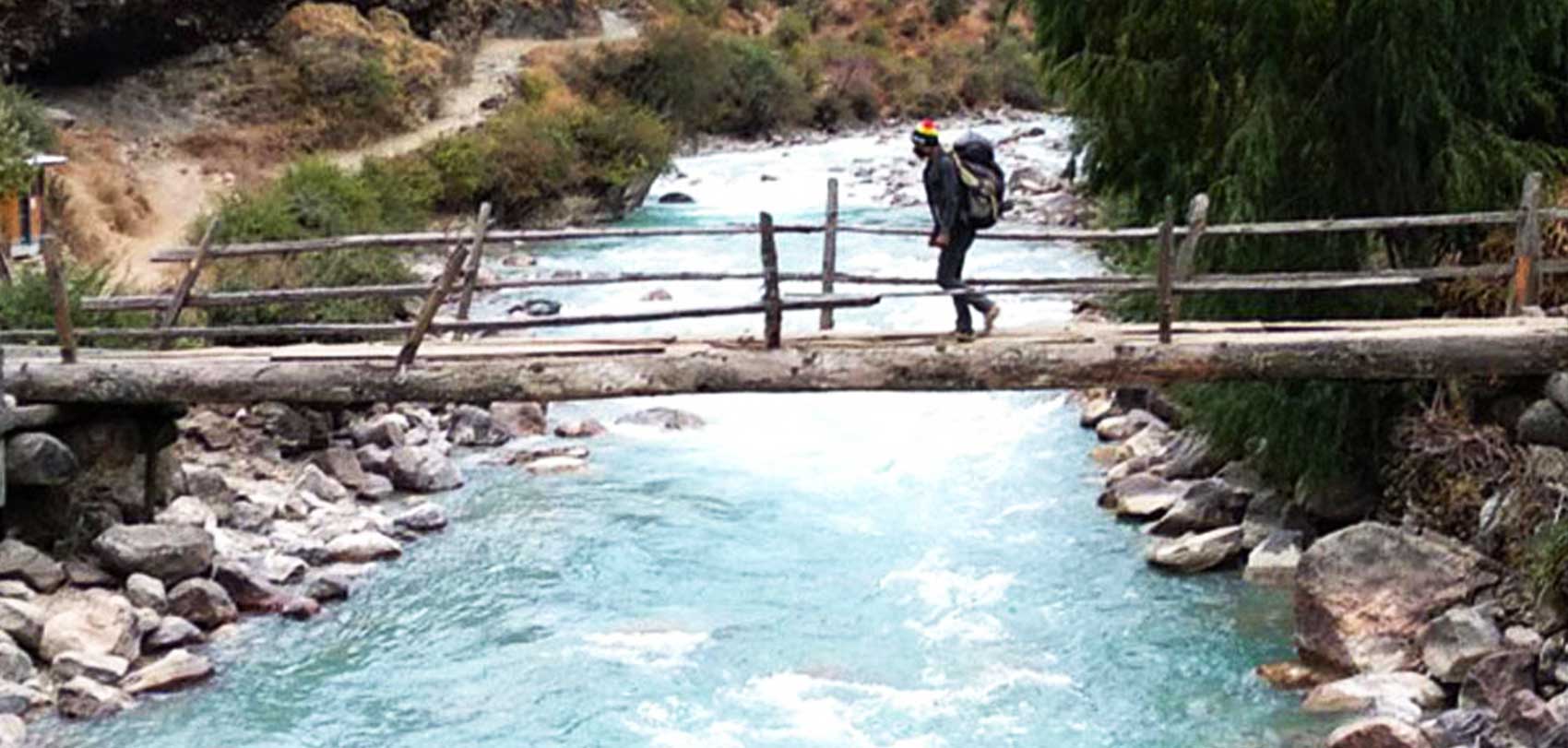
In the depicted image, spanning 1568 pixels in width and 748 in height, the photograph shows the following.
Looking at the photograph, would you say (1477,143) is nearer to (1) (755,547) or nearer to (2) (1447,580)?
(2) (1447,580)

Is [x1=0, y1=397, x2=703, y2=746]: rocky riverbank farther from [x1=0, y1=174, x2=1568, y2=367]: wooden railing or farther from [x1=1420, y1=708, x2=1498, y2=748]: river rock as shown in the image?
[x1=1420, y1=708, x2=1498, y2=748]: river rock

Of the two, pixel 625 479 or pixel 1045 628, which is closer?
pixel 1045 628

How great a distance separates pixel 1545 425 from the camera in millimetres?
10391

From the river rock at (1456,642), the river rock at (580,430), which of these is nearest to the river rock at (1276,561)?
the river rock at (1456,642)

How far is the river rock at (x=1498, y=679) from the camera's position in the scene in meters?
9.66

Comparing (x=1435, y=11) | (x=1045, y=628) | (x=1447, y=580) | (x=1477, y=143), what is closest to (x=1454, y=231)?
(x=1477, y=143)

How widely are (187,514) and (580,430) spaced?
5.24m

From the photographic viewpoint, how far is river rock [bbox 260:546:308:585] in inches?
512

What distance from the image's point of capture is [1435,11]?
37.9ft

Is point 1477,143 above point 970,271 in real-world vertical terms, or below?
above

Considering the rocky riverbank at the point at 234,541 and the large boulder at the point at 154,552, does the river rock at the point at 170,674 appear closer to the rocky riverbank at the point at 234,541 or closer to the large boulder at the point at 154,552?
the rocky riverbank at the point at 234,541

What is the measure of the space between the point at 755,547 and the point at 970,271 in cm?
1039

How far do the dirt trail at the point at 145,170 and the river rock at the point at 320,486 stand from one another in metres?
5.34

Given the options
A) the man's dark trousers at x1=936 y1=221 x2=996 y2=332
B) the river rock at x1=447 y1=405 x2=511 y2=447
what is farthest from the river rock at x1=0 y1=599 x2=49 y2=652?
the river rock at x1=447 y1=405 x2=511 y2=447
